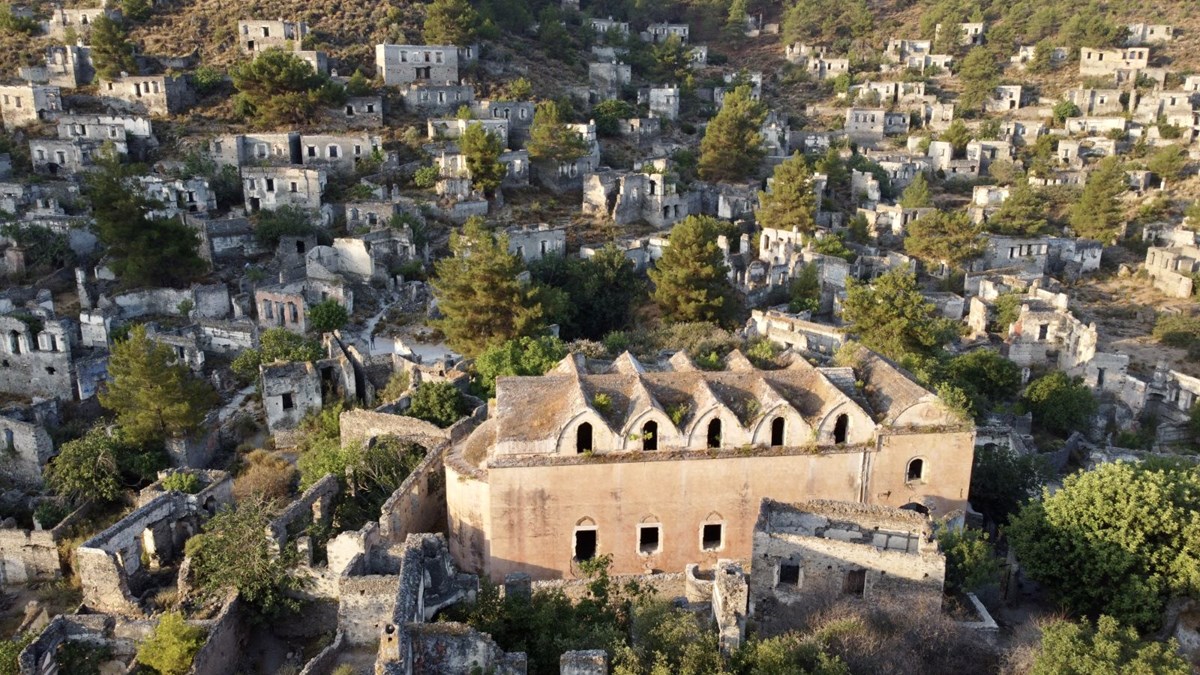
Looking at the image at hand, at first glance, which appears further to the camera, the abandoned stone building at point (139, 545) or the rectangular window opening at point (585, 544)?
the rectangular window opening at point (585, 544)

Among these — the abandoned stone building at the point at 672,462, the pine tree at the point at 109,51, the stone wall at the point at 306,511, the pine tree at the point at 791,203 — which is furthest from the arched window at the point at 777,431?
the pine tree at the point at 109,51

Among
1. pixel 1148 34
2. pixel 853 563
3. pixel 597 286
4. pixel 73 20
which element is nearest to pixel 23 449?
pixel 597 286

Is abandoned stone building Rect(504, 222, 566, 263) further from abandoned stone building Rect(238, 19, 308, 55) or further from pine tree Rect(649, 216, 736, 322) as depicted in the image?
abandoned stone building Rect(238, 19, 308, 55)

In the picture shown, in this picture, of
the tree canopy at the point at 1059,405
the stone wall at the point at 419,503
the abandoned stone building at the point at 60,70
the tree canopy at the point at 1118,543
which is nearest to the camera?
the tree canopy at the point at 1118,543

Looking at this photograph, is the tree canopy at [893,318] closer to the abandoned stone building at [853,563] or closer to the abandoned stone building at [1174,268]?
the abandoned stone building at [853,563]

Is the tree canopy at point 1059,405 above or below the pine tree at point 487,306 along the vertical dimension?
below

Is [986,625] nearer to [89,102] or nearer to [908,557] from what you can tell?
[908,557]

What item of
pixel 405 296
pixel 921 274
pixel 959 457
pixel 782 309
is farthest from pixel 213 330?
pixel 921 274
